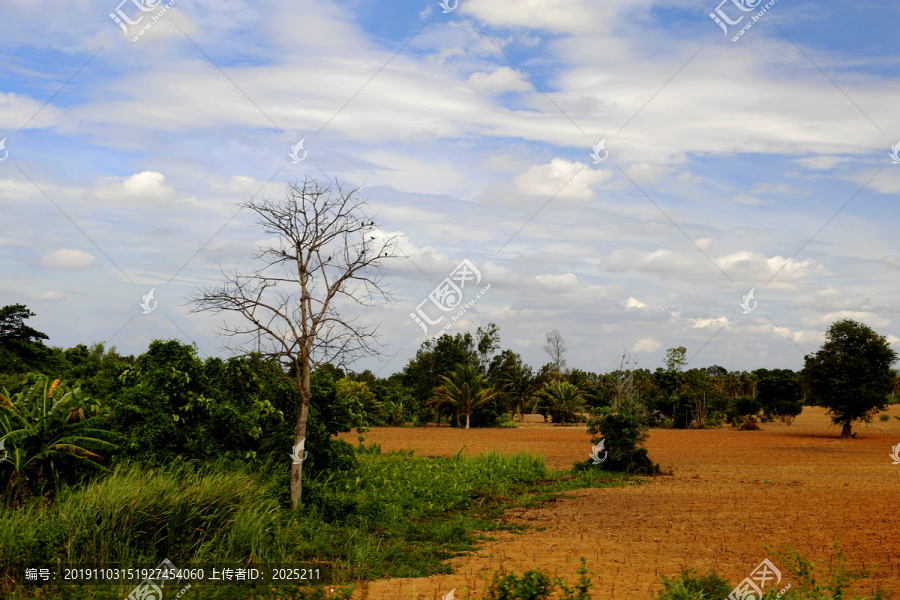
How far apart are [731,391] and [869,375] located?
34899mm

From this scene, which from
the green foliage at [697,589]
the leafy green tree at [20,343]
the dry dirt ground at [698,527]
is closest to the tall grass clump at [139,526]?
the dry dirt ground at [698,527]

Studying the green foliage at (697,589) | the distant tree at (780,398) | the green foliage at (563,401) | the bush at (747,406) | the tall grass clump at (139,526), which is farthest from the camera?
the green foliage at (563,401)

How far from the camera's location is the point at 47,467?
9.22 metres

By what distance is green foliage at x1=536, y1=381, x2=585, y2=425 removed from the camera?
43.2 meters

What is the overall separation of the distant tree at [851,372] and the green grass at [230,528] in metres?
22.6

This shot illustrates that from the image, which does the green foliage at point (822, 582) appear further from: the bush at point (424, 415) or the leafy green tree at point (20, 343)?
the bush at point (424, 415)

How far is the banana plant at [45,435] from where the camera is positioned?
29.0 feet

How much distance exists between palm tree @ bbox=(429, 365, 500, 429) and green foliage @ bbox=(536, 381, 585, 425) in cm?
653

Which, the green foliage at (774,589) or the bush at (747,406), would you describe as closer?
the green foliage at (774,589)

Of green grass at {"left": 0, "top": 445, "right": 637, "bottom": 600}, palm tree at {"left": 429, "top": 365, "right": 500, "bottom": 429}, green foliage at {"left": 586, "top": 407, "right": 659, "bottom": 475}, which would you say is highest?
palm tree at {"left": 429, "top": 365, "right": 500, "bottom": 429}

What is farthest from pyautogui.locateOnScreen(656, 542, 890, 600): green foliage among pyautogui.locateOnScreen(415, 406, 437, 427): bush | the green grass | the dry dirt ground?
pyautogui.locateOnScreen(415, 406, 437, 427): bush

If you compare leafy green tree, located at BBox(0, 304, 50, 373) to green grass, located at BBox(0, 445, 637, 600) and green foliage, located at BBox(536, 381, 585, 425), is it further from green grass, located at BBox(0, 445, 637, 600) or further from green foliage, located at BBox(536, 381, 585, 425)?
green foliage, located at BBox(536, 381, 585, 425)

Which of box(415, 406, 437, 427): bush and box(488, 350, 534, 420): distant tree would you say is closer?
box(415, 406, 437, 427): bush

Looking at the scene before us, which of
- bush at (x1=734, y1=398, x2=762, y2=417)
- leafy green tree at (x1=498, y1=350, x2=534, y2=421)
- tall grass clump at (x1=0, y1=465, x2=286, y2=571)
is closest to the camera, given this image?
tall grass clump at (x1=0, y1=465, x2=286, y2=571)
